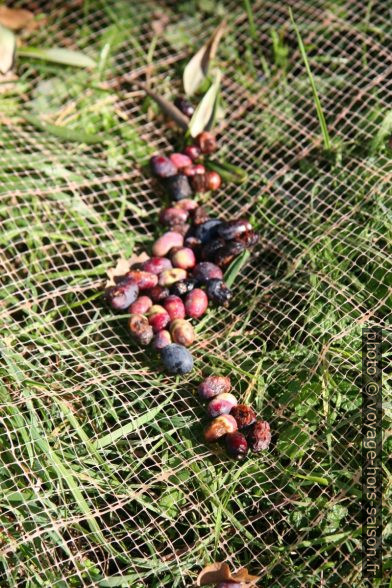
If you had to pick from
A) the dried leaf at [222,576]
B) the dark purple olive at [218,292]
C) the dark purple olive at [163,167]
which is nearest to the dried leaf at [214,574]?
the dried leaf at [222,576]

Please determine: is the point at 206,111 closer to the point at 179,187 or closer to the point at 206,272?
the point at 179,187

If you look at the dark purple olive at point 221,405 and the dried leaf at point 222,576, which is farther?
the dark purple olive at point 221,405

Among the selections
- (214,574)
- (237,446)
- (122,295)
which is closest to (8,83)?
(122,295)

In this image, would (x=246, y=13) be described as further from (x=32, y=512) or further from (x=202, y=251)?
(x=32, y=512)

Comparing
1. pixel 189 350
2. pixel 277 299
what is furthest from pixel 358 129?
pixel 189 350

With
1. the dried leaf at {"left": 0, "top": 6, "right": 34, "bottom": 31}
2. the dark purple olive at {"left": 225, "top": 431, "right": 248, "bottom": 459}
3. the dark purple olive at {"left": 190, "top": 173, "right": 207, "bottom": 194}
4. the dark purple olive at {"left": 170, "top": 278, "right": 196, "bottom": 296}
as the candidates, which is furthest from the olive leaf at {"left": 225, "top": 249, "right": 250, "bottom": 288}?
the dried leaf at {"left": 0, "top": 6, "right": 34, "bottom": 31}

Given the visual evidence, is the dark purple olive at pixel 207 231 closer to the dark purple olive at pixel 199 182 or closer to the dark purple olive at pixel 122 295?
the dark purple olive at pixel 199 182

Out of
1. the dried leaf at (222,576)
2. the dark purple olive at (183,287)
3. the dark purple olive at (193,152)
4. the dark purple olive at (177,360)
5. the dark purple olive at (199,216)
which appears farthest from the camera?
the dark purple olive at (193,152)
